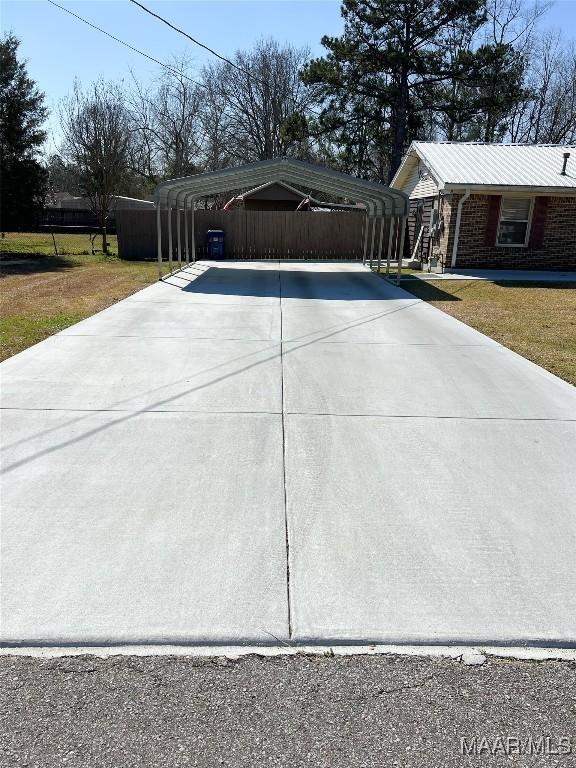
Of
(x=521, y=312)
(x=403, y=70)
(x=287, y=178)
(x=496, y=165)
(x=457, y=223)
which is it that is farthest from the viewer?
(x=403, y=70)

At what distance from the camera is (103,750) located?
1.87m

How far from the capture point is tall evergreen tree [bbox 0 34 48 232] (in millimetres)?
20344

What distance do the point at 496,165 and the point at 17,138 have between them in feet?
53.8

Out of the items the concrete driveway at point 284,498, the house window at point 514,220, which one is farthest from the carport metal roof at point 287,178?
the concrete driveway at point 284,498

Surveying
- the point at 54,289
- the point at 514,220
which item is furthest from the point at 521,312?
the point at 54,289

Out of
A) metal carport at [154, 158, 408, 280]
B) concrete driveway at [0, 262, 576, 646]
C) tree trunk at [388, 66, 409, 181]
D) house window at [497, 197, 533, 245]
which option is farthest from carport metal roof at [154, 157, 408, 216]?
tree trunk at [388, 66, 409, 181]

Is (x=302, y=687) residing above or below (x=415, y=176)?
below

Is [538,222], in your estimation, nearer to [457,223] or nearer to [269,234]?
[457,223]

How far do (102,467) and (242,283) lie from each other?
10.1 metres

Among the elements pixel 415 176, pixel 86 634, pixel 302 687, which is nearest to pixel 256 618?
pixel 302 687

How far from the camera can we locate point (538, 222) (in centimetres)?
1670

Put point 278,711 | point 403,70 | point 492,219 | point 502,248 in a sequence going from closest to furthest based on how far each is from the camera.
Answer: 1. point 278,711
2. point 492,219
3. point 502,248
4. point 403,70

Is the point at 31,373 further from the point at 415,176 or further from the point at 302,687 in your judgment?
the point at 415,176

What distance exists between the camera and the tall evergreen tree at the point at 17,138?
20.3 meters
